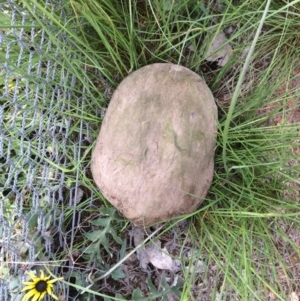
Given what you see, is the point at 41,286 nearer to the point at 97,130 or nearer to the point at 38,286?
the point at 38,286

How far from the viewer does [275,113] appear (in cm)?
120

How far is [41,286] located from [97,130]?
20.5 inches

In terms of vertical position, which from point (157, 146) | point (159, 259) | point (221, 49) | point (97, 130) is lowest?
point (159, 259)

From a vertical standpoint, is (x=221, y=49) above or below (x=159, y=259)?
above

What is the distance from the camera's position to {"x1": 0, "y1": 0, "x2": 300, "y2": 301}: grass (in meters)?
1.14

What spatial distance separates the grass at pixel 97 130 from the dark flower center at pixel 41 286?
10 cm

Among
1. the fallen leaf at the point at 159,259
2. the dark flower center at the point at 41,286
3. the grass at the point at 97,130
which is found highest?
the grass at the point at 97,130

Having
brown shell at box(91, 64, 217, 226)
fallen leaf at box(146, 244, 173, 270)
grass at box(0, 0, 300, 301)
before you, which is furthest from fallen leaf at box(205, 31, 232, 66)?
fallen leaf at box(146, 244, 173, 270)

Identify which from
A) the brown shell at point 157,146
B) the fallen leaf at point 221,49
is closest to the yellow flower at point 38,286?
the brown shell at point 157,146


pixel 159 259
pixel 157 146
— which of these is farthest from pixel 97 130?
pixel 159 259

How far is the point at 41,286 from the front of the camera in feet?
3.51

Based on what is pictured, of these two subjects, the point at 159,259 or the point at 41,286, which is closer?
the point at 41,286

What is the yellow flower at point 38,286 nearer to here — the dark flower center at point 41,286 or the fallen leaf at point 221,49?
the dark flower center at point 41,286

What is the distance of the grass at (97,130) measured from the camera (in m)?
1.14
